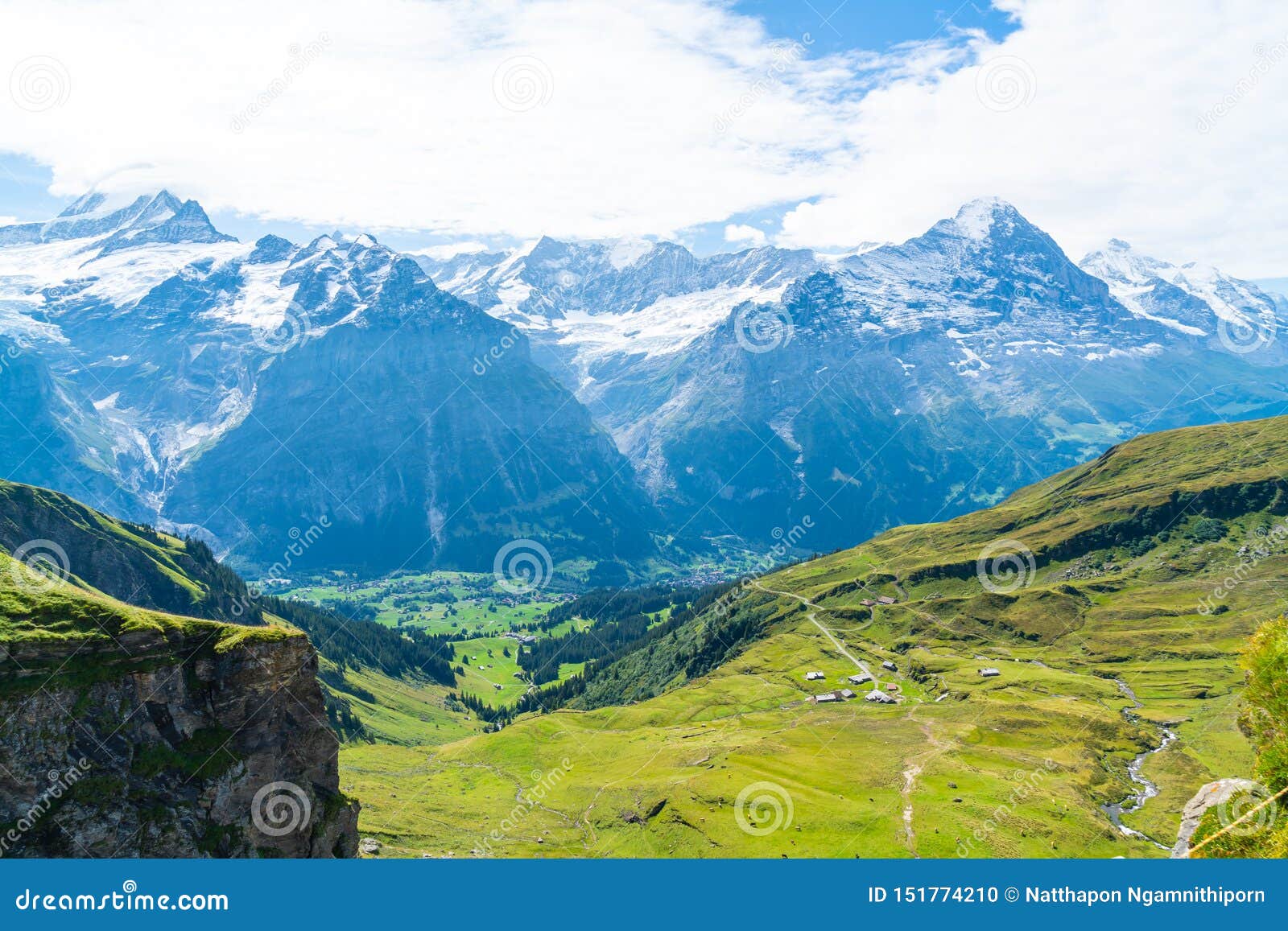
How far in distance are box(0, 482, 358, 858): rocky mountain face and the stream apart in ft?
394

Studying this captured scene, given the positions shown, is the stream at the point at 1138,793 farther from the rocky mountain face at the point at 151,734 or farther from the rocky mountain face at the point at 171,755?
the rocky mountain face at the point at 151,734

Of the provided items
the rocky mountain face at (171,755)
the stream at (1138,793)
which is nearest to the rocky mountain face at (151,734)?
the rocky mountain face at (171,755)

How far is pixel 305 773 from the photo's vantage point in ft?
255

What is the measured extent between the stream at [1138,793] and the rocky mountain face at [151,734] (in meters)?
120

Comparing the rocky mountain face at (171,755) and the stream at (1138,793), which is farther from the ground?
the stream at (1138,793)

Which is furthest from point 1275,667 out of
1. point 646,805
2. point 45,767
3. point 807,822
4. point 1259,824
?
point 646,805

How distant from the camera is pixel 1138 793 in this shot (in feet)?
481

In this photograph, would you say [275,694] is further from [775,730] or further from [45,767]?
[775,730]

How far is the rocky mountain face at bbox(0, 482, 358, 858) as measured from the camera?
64375 millimetres

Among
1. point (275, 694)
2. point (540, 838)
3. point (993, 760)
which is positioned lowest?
point (540, 838)

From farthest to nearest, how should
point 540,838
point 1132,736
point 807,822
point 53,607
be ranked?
point 1132,736
point 540,838
point 807,822
point 53,607

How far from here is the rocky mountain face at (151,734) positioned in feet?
211

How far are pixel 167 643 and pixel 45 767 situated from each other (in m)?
12.1

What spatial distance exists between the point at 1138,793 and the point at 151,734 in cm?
15590
